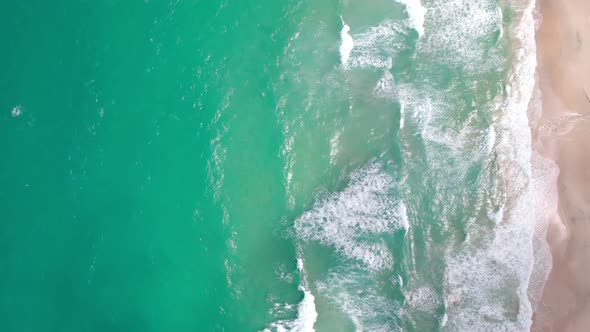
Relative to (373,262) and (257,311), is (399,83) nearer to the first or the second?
(373,262)

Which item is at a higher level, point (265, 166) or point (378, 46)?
point (378, 46)

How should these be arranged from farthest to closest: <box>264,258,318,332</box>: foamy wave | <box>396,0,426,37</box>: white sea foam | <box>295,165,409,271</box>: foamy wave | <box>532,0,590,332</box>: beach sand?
1. <box>396,0,426,37</box>: white sea foam
2. <box>295,165,409,271</box>: foamy wave
3. <box>264,258,318,332</box>: foamy wave
4. <box>532,0,590,332</box>: beach sand

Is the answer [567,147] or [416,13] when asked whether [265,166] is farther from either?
[567,147]

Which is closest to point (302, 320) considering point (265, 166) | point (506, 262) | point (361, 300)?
point (361, 300)

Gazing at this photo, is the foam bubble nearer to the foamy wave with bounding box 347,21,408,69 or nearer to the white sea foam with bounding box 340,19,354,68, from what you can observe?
the white sea foam with bounding box 340,19,354,68

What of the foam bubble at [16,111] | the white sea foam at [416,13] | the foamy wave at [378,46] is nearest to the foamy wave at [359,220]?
the foamy wave at [378,46]

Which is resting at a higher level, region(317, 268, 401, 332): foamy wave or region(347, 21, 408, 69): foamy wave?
region(347, 21, 408, 69): foamy wave

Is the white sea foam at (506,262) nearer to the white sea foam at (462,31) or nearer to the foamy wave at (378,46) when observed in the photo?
the white sea foam at (462,31)

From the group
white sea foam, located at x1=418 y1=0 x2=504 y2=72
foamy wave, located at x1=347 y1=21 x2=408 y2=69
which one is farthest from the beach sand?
foamy wave, located at x1=347 y1=21 x2=408 y2=69
